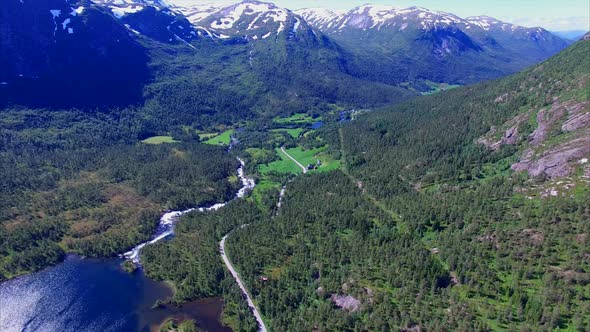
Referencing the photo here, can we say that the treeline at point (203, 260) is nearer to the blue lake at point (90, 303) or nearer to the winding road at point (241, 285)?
the winding road at point (241, 285)

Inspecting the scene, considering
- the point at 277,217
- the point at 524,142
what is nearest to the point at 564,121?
the point at 524,142

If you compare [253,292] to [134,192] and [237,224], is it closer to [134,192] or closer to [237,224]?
[237,224]

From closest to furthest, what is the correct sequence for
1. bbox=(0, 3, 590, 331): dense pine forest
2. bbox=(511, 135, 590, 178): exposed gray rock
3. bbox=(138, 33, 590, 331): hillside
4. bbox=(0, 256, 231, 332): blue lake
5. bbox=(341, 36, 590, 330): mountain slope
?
bbox=(341, 36, 590, 330): mountain slope, bbox=(138, 33, 590, 331): hillside, bbox=(0, 3, 590, 331): dense pine forest, bbox=(0, 256, 231, 332): blue lake, bbox=(511, 135, 590, 178): exposed gray rock

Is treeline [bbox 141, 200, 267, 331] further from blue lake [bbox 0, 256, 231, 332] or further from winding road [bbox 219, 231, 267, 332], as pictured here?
blue lake [bbox 0, 256, 231, 332]

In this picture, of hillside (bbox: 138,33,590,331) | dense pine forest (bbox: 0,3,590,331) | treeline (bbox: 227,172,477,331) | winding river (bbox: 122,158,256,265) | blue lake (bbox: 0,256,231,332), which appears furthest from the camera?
winding river (bbox: 122,158,256,265)

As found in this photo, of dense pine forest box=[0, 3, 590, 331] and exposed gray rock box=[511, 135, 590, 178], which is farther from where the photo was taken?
exposed gray rock box=[511, 135, 590, 178]

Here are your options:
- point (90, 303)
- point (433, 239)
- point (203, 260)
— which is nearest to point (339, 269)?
point (433, 239)

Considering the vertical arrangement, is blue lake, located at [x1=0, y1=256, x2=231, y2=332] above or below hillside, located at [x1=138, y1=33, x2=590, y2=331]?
below

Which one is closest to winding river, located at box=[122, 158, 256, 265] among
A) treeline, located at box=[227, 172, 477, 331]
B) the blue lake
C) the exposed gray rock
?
the blue lake
